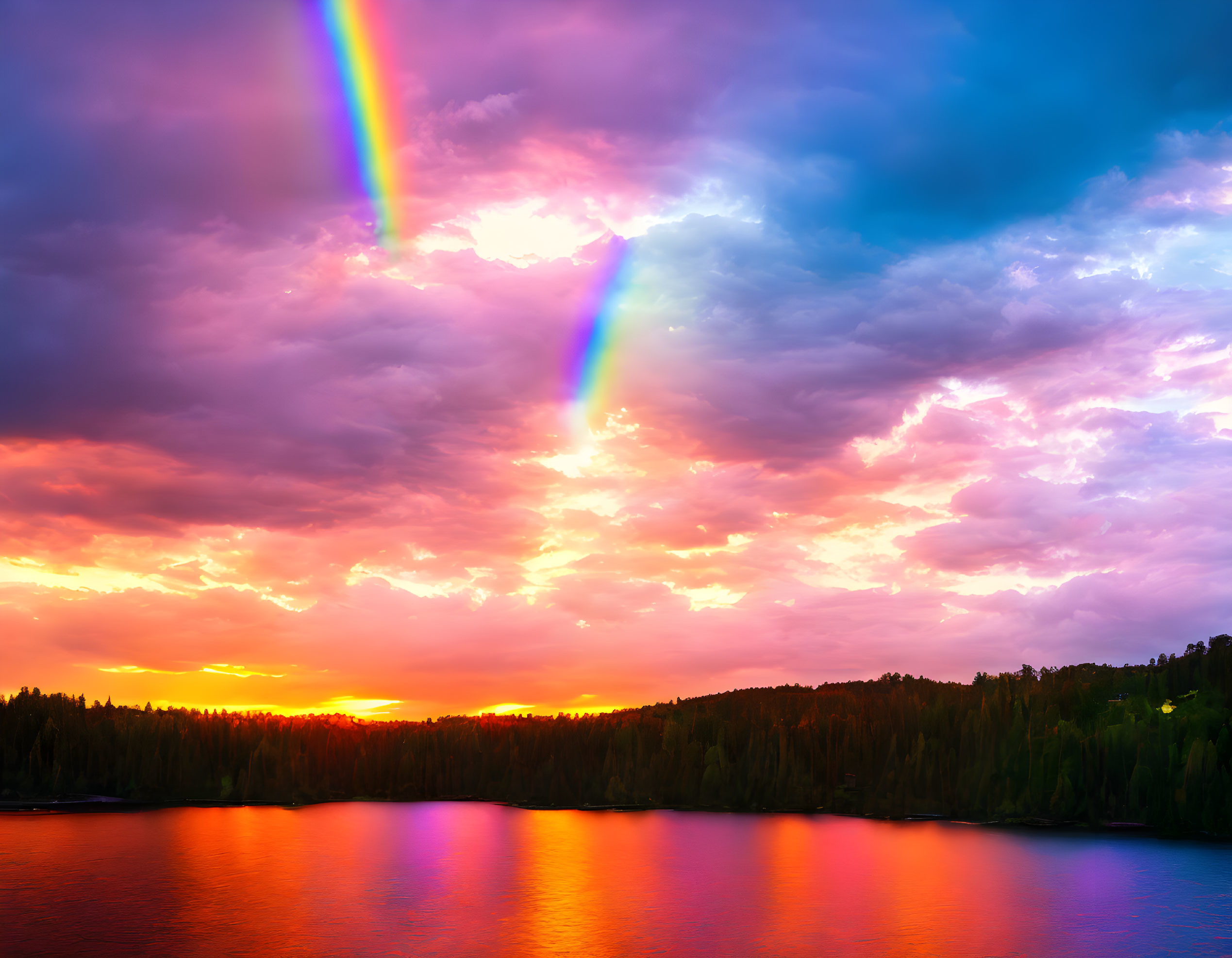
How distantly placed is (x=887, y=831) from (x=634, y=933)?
5057 inches

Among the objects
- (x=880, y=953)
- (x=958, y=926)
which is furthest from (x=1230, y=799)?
(x=880, y=953)

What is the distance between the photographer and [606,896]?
10475 cm

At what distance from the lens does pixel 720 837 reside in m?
179

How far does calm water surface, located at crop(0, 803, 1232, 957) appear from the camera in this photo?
3103 inches

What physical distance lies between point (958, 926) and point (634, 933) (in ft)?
89.5

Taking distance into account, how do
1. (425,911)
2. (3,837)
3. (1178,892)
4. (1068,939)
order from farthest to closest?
(3,837) → (1178,892) → (425,911) → (1068,939)

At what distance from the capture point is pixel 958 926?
87125 mm

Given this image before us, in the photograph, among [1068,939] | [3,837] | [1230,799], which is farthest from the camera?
[1230,799]

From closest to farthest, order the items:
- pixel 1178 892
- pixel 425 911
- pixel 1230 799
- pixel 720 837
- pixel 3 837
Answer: pixel 425 911, pixel 1178 892, pixel 3 837, pixel 720 837, pixel 1230 799

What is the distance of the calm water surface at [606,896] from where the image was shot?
78812mm

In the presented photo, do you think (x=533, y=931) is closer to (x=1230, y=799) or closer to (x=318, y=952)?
(x=318, y=952)

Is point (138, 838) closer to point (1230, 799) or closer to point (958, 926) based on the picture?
point (958, 926)

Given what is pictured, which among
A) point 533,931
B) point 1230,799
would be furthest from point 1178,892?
point 1230,799

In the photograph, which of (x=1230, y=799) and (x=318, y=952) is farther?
(x=1230, y=799)
